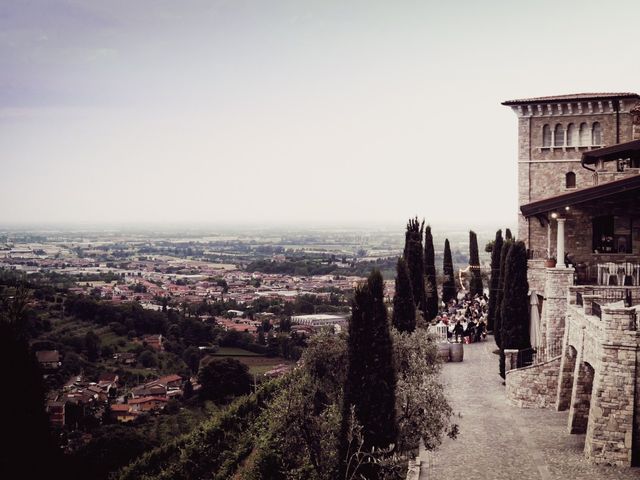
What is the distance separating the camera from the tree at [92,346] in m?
57.7

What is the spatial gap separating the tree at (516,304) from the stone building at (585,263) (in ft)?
2.11

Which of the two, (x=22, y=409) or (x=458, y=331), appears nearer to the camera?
(x=22, y=409)

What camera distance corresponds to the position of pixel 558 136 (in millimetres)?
35250

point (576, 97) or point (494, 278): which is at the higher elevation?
point (576, 97)

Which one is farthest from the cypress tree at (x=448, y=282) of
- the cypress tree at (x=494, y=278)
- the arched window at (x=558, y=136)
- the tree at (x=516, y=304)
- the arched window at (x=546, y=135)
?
the tree at (x=516, y=304)

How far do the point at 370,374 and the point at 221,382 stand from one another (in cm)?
3183

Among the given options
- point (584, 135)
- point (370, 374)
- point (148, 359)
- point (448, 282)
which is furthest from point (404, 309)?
point (148, 359)

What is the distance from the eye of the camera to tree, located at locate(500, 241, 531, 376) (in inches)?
1029

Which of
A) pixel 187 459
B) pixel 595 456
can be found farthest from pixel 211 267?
pixel 595 456

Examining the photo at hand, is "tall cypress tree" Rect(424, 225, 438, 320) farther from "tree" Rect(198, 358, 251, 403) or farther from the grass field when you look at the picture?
the grass field

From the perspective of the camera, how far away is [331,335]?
22.7m

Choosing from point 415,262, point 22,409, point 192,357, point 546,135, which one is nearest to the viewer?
point 22,409

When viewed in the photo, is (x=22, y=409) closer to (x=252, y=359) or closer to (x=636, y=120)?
(x=636, y=120)

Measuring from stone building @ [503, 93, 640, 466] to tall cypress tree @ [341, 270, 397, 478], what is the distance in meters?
4.90
